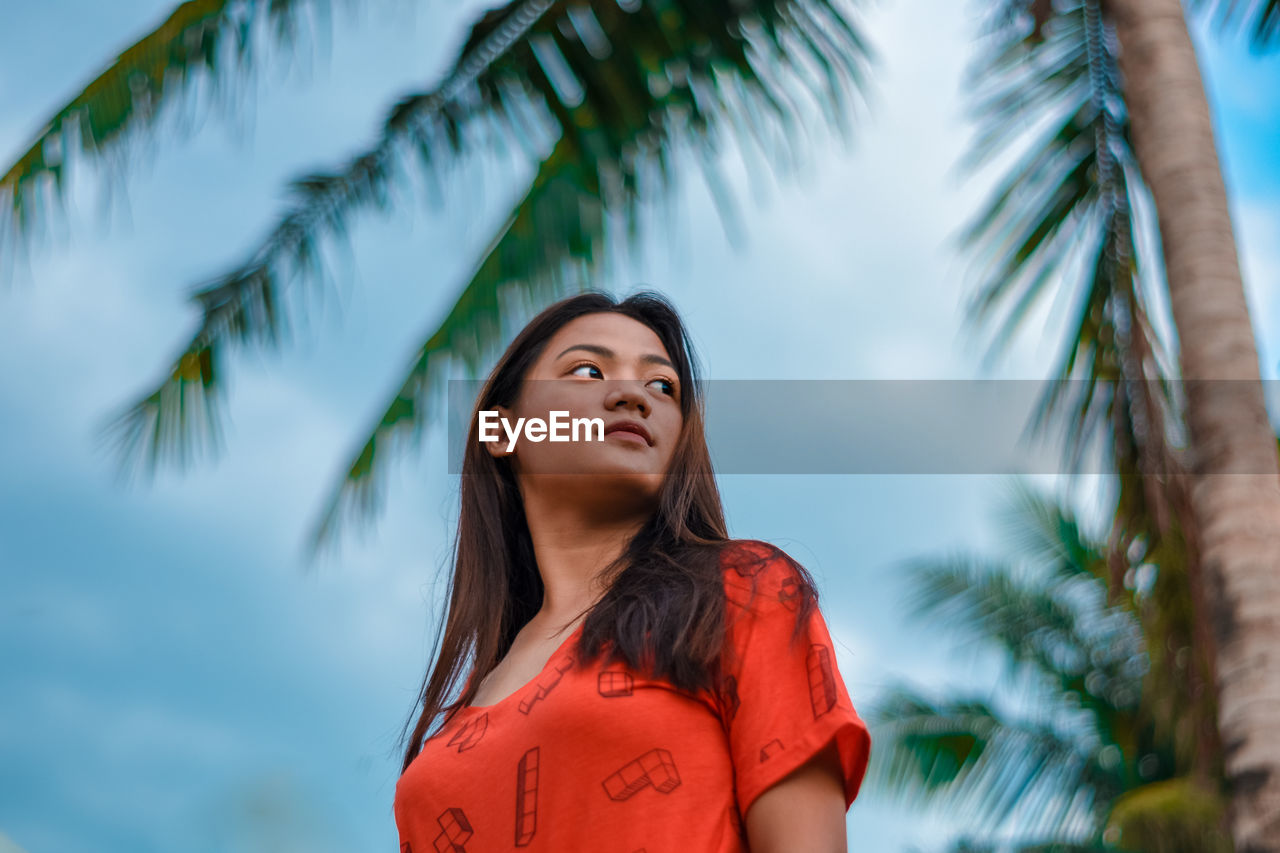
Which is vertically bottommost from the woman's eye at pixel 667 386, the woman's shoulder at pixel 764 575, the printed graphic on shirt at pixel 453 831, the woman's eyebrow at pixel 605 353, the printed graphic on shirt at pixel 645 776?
the printed graphic on shirt at pixel 453 831

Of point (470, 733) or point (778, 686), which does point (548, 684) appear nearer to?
point (470, 733)

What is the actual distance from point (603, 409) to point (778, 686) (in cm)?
55

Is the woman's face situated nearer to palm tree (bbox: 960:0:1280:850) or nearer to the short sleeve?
the short sleeve

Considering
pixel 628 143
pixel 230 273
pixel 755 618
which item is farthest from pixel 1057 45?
pixel 755 618

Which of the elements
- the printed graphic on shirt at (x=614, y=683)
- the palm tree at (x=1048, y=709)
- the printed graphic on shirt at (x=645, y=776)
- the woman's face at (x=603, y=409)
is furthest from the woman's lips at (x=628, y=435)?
the palm tree at (x=1048, y=709)

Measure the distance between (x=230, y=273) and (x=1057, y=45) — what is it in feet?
10.7

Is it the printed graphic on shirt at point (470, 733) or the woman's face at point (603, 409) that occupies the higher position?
the woman's face at point (603, 409)

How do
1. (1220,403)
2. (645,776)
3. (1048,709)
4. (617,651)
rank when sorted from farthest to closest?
1. (1048,709)
2. (1220,403)
3. (617,651)
4. (645,776)

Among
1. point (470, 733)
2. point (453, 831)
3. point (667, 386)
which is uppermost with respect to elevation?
point (667, 386)

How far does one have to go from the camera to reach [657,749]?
5.03 feet

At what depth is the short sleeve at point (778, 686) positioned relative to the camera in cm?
150

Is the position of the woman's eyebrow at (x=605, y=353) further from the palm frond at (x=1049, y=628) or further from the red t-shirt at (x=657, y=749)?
the palm frond at (x=1049, y=628)

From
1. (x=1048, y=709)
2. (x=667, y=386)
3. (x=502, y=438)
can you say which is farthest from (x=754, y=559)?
(x=1048, y=709)

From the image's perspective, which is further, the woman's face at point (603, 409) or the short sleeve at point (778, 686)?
the woman's face at point (603, 409)
